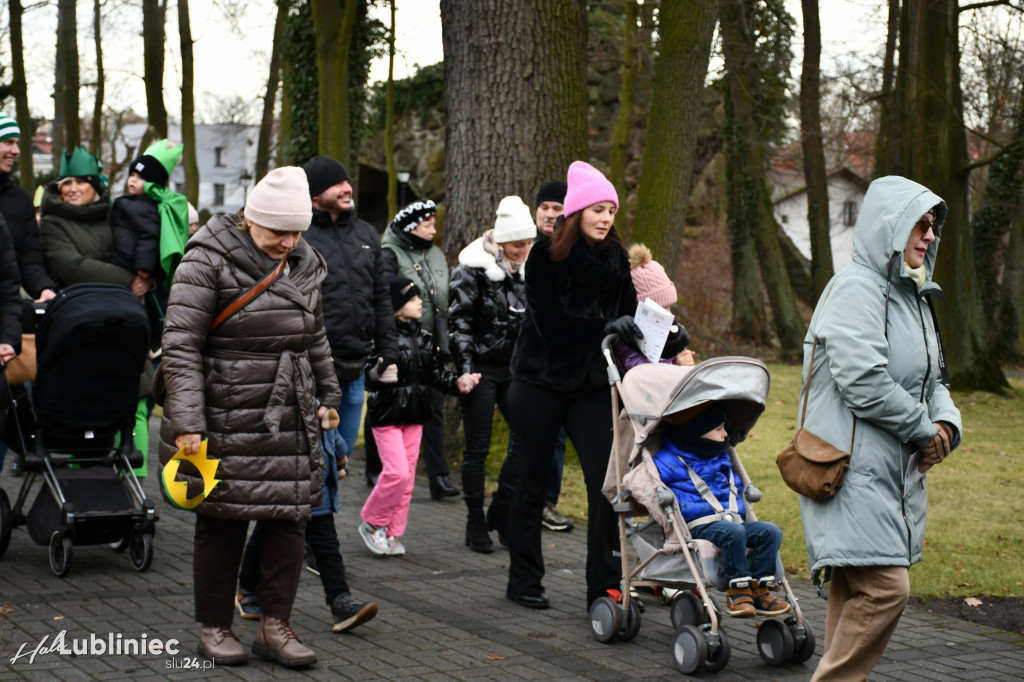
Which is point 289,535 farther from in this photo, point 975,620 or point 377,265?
point 975,620

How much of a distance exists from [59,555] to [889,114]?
19.4 meters

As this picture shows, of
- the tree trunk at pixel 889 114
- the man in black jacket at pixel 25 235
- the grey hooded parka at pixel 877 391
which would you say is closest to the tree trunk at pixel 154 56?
the tree trunk at pixel 889 114

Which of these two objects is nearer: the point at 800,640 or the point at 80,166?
the point at 800,640

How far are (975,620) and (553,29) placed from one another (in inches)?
237

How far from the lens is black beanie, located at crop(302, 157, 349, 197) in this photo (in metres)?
6.53

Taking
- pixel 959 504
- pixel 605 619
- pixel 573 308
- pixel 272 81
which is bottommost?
pixel 959 504

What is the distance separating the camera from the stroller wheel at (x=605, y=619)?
567 cm

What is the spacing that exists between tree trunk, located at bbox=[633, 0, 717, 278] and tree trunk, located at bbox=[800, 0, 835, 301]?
9.69 metres

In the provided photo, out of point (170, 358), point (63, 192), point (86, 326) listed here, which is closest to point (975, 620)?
point (170, 358)

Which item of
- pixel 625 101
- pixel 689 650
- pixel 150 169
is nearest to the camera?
pixel 689 650

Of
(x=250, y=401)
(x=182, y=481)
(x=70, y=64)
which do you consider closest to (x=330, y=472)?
(x=250, y=401)

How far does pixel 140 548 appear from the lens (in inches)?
266

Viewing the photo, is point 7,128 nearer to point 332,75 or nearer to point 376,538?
point 376,538

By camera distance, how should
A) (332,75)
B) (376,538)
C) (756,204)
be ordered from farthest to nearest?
(756,204) < (332,75) < (376,538)
